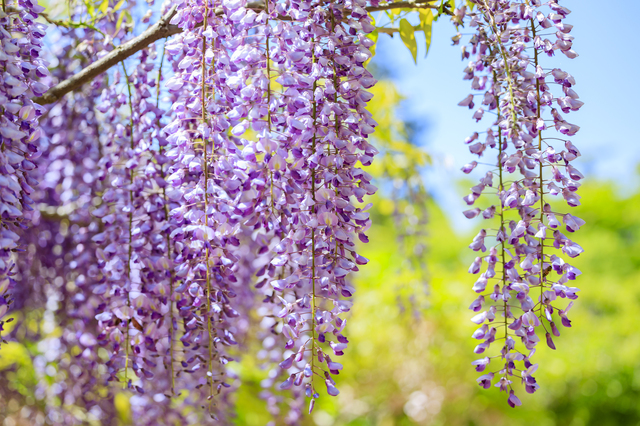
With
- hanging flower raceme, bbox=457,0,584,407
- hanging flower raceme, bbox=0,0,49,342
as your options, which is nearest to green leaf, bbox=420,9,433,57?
hanging flower raceme, bbox=457,0,584,407

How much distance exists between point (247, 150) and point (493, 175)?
1.63ft

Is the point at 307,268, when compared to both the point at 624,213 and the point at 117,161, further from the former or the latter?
the point at 624,213

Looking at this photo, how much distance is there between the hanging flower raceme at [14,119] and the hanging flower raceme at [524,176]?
0.86 m

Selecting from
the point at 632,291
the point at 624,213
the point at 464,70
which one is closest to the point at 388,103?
the point at 464,70

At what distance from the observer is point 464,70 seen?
108 centimetres

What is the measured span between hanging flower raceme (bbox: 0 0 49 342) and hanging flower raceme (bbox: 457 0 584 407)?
863 mm

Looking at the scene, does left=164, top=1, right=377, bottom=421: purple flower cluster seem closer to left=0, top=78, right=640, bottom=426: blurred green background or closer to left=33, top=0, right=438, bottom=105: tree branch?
left=33, top=0, right=438, bottom=105: tree branch

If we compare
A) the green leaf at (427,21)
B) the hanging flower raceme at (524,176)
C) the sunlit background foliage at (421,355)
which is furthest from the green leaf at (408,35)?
the sunlit background foliage at (421,355)

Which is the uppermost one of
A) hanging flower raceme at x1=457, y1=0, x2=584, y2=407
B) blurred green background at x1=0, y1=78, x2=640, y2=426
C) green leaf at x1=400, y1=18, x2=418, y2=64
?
green leaf at x1=400, y1=18, x2=418, y2=64

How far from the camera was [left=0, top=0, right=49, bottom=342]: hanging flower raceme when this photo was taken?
835 mm

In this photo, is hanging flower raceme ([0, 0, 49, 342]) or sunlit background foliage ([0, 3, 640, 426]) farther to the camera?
sunlit background foliage ([0, 3, 640, 426])

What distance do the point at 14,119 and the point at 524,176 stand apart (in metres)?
1.00

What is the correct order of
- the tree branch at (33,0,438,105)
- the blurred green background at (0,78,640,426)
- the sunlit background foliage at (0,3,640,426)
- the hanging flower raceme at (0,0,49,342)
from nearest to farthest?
the hanging flower raceme at (0,0,49,342)
the tree branch at (33,0,438,105)
the sunlit background foliage at (0,3,640,426)
the blurred green background at (0,78,640,426)

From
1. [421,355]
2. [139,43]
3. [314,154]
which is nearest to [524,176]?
Answer: [314,154]
